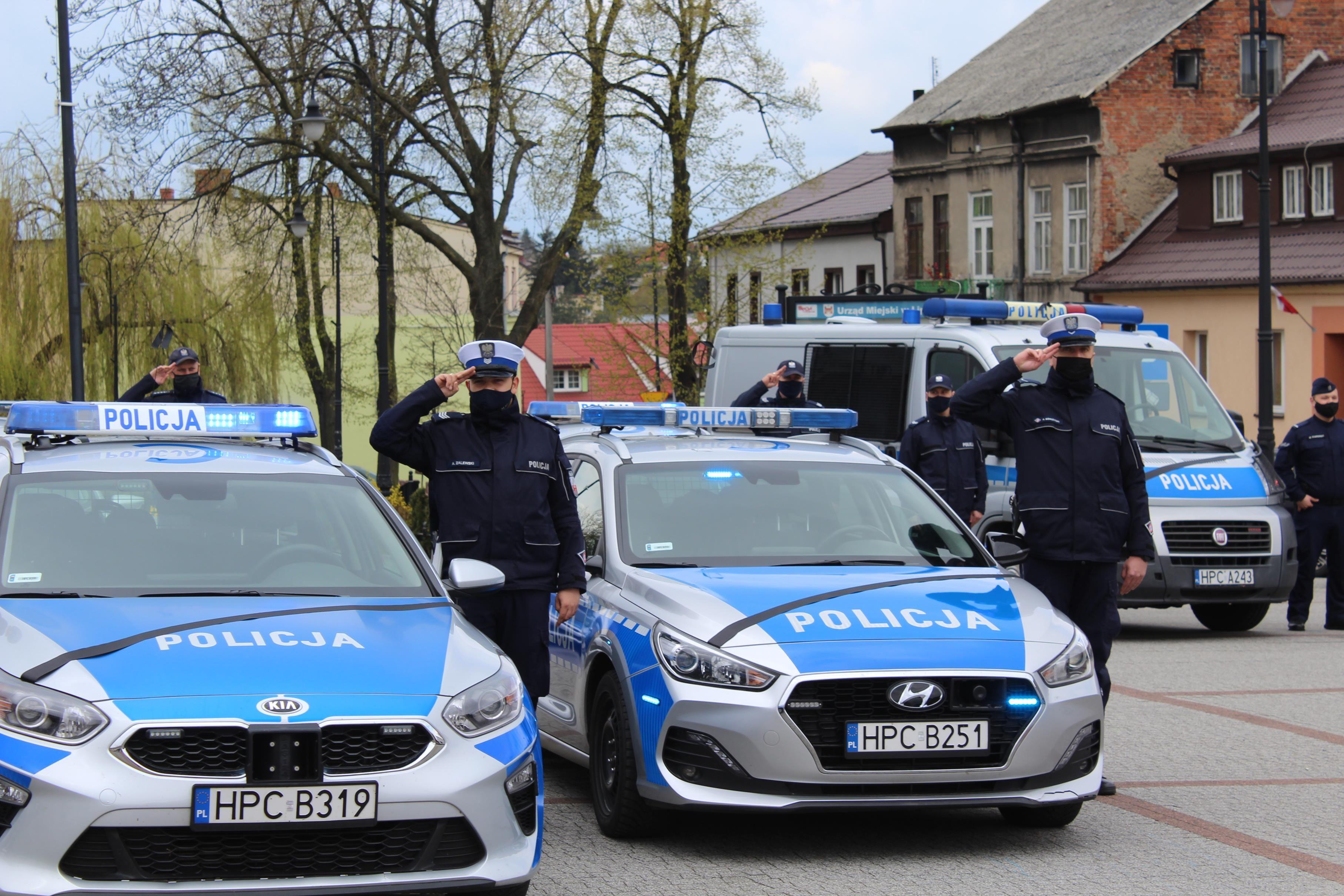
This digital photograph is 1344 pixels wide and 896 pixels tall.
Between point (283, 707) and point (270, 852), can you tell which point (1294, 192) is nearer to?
point (283, 707)

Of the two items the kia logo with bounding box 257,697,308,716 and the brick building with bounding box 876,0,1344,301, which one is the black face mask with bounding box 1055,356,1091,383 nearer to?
the kia logo with bounding box 257,697,308,716

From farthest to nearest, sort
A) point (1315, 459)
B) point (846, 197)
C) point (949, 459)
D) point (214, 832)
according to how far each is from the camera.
Result: point (846, 197)
point (1315, 459)
point (949, 459)
point (214, 832)

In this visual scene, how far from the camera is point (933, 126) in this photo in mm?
41688

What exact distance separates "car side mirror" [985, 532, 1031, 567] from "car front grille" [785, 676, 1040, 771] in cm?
125

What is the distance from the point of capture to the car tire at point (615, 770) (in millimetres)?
6449

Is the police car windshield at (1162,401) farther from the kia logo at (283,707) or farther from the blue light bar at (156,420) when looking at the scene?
the kia logo at (283,707)

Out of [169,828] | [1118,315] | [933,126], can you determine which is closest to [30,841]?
[169,828]

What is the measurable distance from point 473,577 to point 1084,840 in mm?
2609

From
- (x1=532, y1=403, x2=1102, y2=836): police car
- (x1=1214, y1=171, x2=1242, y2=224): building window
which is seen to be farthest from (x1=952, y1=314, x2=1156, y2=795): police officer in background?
(x1=1214, y1=171, x2=1242, y2=224): building window

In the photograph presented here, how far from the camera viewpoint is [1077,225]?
37781 mm

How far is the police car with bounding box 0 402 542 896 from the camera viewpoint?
4555 millimetres

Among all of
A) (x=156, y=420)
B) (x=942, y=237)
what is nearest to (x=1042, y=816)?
→ (x=156, y=420)

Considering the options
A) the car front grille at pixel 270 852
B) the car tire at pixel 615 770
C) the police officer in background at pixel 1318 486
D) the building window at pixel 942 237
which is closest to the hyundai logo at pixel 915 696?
the car tire at pixel 615 770

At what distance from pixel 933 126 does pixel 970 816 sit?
1423 inches
